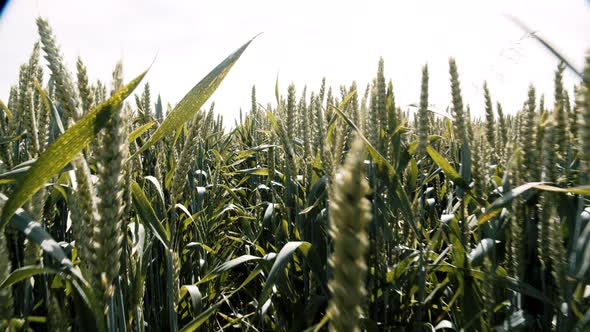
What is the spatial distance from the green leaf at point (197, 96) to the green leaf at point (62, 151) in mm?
151

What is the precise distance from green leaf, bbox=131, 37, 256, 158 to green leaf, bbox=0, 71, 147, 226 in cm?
15

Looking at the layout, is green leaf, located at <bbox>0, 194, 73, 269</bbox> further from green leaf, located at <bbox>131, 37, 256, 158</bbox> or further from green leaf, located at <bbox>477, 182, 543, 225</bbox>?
green leaf, located at <bbox>477, 182, 543, 225</bbox>

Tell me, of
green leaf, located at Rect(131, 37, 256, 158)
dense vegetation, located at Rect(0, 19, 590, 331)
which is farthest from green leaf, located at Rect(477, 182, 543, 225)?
green leaf, located at Rect(131, 37, 256, 158)

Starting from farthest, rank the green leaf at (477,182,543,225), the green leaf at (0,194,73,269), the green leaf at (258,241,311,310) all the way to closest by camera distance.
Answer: the green leaf at (258,241,311,310)
the green leaf at (477,182,543,225)
the green leaf at (0,194,73,269)

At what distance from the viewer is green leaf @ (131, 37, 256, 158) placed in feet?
2.68

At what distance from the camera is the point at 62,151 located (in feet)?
2.15

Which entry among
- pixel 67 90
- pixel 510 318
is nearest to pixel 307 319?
pixel 510 318

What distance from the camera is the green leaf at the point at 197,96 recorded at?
816 mm

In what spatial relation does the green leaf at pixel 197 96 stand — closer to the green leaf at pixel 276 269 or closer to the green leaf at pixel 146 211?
the green leaf at pixel 146 211

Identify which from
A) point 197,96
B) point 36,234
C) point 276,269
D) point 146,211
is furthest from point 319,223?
point 36,234

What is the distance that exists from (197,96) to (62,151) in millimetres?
274

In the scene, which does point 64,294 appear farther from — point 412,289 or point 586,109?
point 586,109

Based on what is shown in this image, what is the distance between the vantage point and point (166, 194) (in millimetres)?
2113

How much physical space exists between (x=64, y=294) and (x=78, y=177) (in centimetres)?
75
